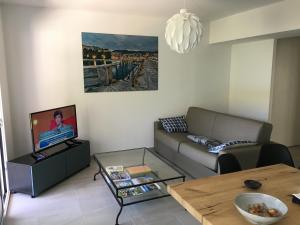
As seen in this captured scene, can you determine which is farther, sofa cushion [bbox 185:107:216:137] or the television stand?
sofa cushion [bbox 185:107:216:137]

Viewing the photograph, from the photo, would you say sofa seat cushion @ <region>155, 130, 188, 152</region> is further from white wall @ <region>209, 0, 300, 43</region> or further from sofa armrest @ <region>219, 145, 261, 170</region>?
white wall @ <region>209, 0, 300, 43</region>

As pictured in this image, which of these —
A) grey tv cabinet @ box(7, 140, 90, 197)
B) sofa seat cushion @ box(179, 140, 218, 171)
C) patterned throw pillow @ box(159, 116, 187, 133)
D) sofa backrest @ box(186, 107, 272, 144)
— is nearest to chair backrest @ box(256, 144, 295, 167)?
sofa seat cushion @ box(179, 140, 218, 171)

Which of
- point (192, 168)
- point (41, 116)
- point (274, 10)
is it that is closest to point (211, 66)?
point (274, 10)

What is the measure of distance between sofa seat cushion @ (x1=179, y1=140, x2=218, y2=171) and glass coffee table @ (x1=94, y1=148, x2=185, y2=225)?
41 centimetres

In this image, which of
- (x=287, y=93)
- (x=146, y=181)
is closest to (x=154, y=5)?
(x=146, y=181)

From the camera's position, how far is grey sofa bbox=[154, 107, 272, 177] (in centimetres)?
308

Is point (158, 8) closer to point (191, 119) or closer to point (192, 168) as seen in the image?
point (191, 119)

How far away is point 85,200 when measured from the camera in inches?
117

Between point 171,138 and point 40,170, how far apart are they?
78.4 inches

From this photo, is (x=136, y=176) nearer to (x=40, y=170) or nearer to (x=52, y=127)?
(x=40, y=170)

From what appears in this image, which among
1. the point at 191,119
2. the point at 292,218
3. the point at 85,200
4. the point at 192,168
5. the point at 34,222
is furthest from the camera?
the point at 191,119

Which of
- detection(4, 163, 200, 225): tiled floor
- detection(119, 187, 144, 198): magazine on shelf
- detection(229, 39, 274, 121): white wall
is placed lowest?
detection(4, 163, 200, 225): tiled floor

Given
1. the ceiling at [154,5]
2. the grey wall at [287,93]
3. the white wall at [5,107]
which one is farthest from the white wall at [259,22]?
the white wall at [5,107]

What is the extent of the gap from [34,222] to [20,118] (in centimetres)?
183
